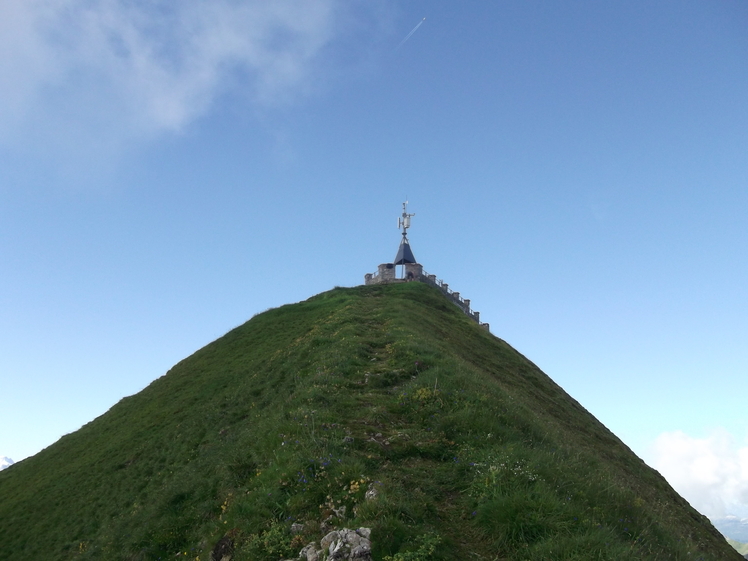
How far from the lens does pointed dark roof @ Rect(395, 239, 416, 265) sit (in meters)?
57.5

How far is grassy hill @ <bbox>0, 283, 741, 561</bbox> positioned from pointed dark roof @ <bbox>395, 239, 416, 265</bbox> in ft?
79.1

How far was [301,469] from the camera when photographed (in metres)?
11.1

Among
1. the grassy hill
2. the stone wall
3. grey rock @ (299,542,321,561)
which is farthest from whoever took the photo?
the stone wall

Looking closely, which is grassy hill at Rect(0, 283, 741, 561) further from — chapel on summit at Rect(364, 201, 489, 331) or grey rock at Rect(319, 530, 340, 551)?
chapel on summit at Rect(364, 201, 489, 331)

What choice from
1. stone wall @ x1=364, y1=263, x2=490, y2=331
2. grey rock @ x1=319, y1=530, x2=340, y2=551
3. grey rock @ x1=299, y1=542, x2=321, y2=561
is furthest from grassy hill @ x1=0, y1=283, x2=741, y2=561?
stone wall @ x1=364, y1=263, x2=490, y2=331

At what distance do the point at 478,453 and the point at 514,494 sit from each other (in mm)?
2499

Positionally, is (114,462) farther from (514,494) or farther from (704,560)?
(704,560)

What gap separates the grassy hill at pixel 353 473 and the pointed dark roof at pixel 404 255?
24123 millimetres

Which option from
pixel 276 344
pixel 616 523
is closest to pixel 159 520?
pixel 616 523

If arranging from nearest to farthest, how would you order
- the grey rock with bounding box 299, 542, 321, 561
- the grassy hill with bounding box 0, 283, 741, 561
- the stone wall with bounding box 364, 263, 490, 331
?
1. the grey rock with bounding box 299, 542, 321, 561
2. the grassy hill with bounding box 0, 283, 741, 561
3. the stone wall with bounding box 364, 263, 490, 331

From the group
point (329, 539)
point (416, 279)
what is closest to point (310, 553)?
point (329, 539)

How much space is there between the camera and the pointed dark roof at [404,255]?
5747 centimetres

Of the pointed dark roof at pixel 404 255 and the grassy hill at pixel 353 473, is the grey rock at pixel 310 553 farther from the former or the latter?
the pointed dark roof at pixel 404 255

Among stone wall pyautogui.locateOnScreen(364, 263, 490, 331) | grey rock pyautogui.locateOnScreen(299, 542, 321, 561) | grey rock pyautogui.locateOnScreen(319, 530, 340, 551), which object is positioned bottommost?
grey rock pyautogui.locateOnScreen(299, 542, 321, 561)
